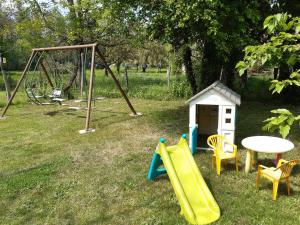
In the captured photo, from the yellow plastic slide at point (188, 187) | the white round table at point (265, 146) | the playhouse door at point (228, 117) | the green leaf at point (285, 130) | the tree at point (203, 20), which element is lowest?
the yellow plastic slide at point (188, 187)

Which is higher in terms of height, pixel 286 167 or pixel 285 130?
pixel 285 130

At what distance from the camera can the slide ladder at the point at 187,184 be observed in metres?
4.10

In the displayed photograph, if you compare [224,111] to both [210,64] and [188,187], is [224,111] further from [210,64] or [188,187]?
[210,64]

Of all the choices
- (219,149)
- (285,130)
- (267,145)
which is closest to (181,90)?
(219,149)

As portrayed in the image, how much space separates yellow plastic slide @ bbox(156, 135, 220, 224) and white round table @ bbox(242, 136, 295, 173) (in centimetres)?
114

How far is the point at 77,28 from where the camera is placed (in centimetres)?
1562

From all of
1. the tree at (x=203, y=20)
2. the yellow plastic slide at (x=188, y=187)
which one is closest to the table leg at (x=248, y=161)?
the yellow plastic slide at (x=188, y=187)

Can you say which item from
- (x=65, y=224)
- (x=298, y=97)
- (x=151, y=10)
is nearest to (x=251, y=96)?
(x=298, y=97)

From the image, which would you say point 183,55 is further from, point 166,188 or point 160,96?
point 166,188

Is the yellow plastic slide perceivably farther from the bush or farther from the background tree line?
the bush

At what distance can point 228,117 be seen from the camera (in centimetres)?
634

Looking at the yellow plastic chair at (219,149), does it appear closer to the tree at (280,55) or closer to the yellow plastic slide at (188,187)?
the yellow plastic slide at (188,187)

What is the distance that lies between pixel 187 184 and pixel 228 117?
7.37ft

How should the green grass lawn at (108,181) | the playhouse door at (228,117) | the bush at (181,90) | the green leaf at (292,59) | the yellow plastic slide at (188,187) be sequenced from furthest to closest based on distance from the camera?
1. the bush at (181,90)
2. the playhouse door at (228,117)
3. the green grass lawn at (108,181)
4. the yellow plastic slide at (188,187)
5. the green leaf at (292,59)
